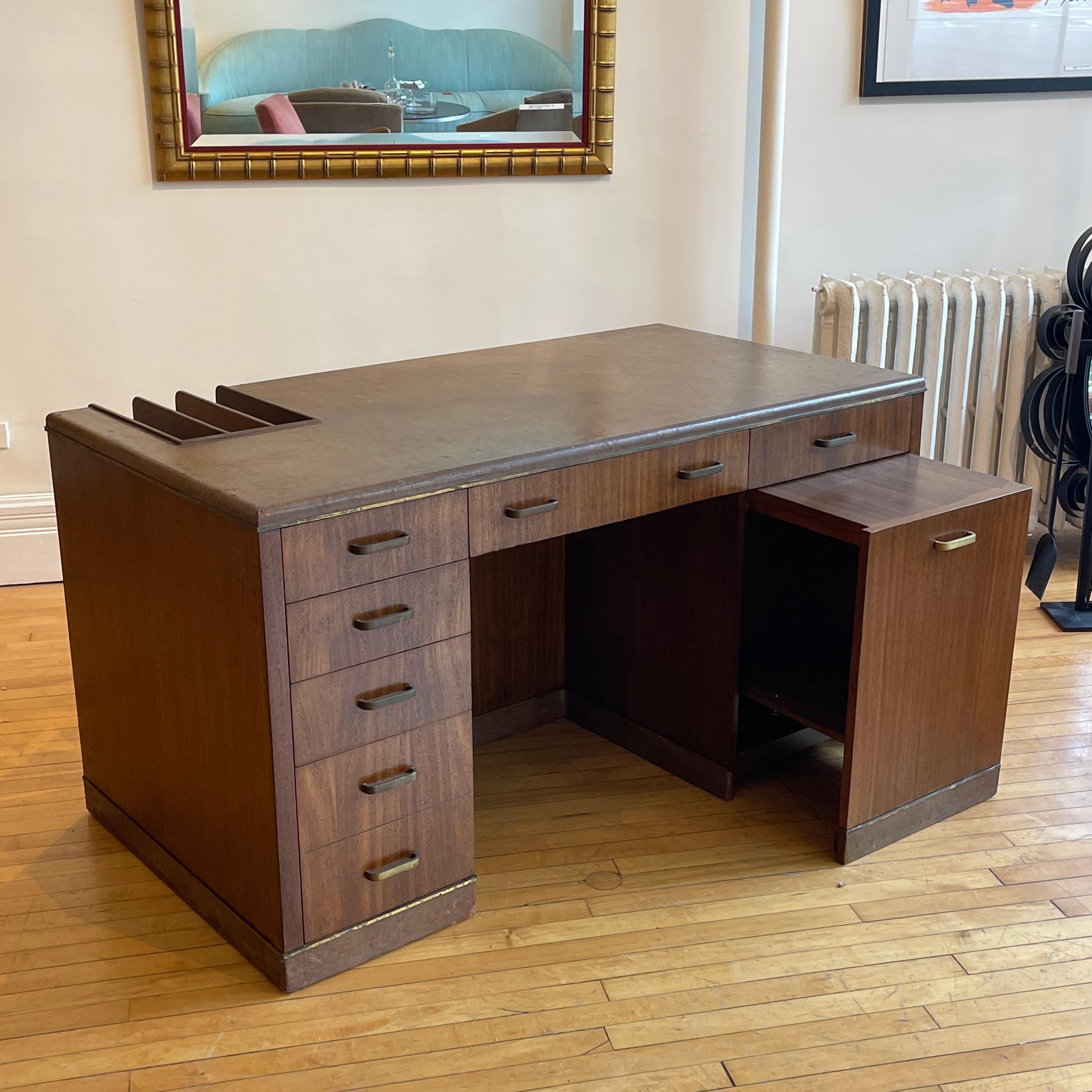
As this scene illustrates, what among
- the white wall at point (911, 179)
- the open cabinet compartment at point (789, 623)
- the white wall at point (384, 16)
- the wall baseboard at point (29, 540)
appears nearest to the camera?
the open cabinet compartment at point (789, 623)

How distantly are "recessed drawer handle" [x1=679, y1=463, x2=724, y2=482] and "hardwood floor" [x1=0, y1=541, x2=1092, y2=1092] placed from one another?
0.71m

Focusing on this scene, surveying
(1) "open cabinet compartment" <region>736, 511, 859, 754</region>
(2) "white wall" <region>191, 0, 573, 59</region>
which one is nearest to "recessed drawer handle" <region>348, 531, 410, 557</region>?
(1) "open cabinet compartment" <region>736, 511, 859, 754</region>

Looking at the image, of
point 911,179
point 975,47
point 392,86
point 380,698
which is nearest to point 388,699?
point 380,698

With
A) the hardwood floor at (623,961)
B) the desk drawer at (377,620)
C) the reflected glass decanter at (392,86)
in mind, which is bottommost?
the hardwood floor at (623,961)

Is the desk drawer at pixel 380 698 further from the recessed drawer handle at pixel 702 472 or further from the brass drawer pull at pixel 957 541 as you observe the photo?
the brass drawer pull at pixel 957 541

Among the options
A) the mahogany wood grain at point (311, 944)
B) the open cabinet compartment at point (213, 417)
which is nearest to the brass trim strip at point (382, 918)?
the mahogany wood grain at point (311, 944)

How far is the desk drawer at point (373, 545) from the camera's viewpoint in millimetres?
1785

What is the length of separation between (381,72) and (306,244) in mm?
516

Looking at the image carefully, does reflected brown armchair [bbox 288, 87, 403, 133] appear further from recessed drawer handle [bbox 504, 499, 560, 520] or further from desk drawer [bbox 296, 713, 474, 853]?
desk drawer [bbox 296, 713, 474, 853]

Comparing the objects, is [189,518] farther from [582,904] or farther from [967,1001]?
[967,1001]

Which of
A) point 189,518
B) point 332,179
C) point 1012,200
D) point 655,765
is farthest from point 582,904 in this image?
point 1012,200

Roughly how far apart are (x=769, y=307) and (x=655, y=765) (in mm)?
1766

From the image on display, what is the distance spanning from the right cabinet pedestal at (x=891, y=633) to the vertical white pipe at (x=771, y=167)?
1.31m

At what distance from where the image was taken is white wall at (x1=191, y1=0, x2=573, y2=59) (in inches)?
132
